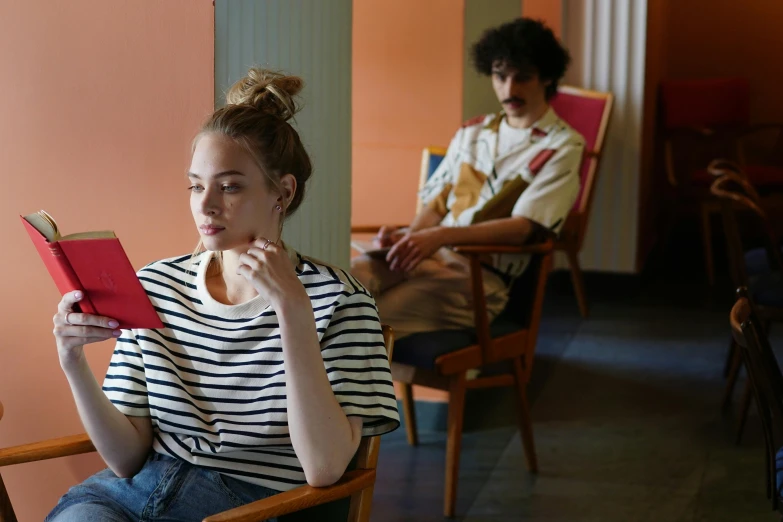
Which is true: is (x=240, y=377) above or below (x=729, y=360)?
above

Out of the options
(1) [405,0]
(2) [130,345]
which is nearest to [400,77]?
(1) [405,0]

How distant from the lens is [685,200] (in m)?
6.06

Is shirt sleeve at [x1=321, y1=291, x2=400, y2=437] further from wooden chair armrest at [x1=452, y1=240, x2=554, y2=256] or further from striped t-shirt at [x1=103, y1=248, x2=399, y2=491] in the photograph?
wooden chair armrest at [x1=452, y1=240, x2=554, y2=256]

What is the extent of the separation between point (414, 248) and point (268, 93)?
1.25 metres

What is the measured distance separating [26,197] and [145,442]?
0.55 metres

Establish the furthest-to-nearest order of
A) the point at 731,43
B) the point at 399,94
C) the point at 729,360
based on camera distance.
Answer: the point at 731,43
the point at 729,360
the point at 399,94

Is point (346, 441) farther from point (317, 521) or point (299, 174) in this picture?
point (299, 174)

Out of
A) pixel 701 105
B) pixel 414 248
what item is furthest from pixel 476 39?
pixel 701 105

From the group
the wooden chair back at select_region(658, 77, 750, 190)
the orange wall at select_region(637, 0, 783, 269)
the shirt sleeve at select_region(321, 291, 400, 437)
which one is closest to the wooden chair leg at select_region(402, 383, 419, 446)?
the shirt sleeve at select_region(321, 291, 400, 437)

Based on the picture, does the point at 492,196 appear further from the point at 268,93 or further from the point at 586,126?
the point at 586,126

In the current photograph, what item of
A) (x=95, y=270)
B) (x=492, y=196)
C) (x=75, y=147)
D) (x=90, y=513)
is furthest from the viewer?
(x=492, y=196)

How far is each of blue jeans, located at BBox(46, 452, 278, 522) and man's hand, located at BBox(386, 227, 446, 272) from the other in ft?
4.44

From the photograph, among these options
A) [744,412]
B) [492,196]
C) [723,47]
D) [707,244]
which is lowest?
[744,412]

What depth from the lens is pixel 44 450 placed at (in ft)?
Result: 4.74
